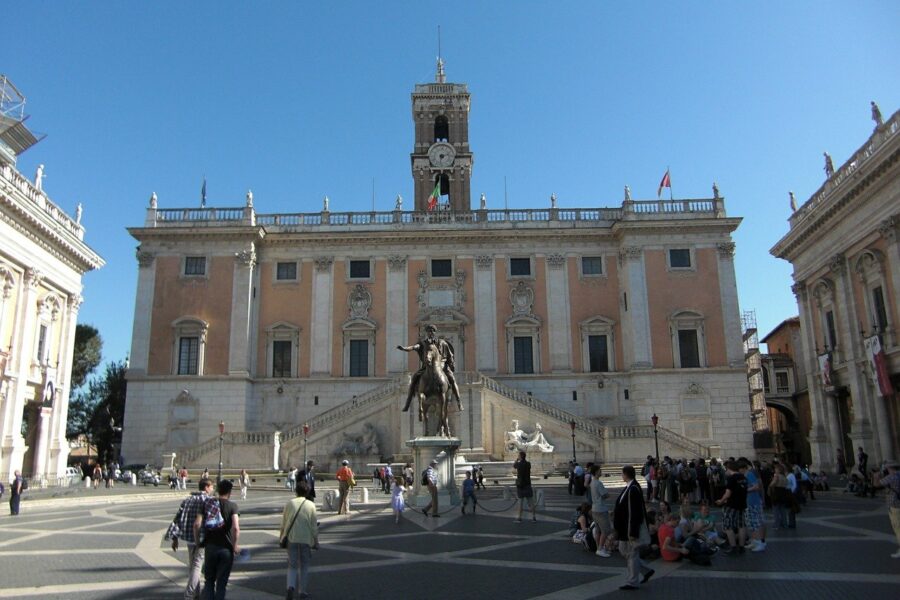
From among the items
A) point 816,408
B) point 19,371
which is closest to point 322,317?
point 19,371

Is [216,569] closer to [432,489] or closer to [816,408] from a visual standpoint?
[432,489]

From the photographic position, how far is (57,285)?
33.4m

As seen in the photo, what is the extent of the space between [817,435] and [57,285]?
1485 inches

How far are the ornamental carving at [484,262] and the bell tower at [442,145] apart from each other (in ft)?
30.5

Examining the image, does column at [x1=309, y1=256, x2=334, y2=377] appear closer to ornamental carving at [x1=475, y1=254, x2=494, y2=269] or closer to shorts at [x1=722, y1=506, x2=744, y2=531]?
ornamental carving at [x1=475, y1=254, x2=494, y2=269]

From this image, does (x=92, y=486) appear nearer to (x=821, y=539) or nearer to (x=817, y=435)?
(x=821, y=539)

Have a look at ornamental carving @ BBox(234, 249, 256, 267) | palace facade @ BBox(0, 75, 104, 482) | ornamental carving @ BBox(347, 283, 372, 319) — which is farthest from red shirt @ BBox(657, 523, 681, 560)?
ornamental carving @ BBox(234, 249, 256, 267)

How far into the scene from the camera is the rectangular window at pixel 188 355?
39031 millimetres

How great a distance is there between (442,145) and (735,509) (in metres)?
42.8

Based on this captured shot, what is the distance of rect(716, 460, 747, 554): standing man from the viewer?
1165cm

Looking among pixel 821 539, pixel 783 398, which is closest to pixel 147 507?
pixel 821 539

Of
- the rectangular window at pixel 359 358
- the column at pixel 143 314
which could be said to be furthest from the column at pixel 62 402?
the rectangular window at pixel 359 358

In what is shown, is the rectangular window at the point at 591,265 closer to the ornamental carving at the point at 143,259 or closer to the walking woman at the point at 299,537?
the ornamental carving at the point at 143,259

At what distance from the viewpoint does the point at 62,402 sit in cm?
3400
